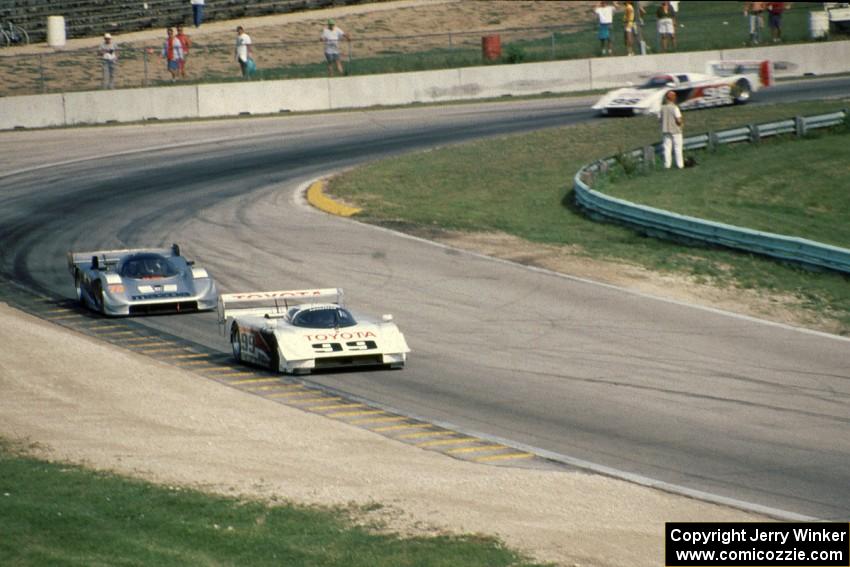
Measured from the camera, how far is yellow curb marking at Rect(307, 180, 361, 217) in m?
32.5

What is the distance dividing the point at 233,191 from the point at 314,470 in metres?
21.7

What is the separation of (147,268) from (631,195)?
544 inches

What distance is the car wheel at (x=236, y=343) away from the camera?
20.4m

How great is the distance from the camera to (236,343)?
20531mm

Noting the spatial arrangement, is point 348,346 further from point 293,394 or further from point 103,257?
point 103,257

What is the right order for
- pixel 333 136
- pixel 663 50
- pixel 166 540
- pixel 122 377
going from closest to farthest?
pixel 166 540 < pixel 122 377 < pixel 333 136 < pixel 663 50

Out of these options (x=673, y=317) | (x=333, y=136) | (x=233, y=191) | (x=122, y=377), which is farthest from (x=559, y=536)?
(x=333, y=136)

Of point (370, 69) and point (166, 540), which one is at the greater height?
point (370, 69)

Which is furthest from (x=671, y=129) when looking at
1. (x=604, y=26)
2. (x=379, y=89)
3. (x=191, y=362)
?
(x=604, y=26)

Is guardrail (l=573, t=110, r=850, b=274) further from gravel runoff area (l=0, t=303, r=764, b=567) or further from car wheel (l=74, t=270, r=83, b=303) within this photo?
gravel runoff area (l=0, t=303, r=764, b=567)

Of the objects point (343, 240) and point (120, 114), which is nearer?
point (343, 240)

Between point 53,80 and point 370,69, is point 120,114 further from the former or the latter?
point 370,69

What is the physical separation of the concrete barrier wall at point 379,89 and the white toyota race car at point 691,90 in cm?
482

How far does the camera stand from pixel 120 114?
45.2 meters
